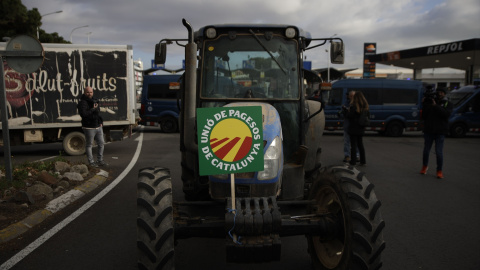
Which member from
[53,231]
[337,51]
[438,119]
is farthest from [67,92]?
[438,119]

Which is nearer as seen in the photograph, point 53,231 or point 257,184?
point 257,184

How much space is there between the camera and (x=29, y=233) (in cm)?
540

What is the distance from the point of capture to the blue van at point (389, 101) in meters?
19.8

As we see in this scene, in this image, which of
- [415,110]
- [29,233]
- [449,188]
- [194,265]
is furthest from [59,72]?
[415,110]

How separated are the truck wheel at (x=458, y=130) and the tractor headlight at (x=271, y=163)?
61.2ft

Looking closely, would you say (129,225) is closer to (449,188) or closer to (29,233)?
(29,233)

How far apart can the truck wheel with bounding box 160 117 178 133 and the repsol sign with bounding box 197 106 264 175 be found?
17805mm

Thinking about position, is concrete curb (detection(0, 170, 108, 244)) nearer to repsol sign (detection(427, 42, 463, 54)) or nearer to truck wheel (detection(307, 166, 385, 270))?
truck wheel (detection(307, 166, 385, 270))

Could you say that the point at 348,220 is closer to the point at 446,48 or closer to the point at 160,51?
the point at 160,51

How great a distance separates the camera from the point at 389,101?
19.9 meters

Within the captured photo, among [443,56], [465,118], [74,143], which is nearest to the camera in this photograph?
[74,143]

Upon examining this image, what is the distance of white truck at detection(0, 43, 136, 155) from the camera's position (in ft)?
40.1

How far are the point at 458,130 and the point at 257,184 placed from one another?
19.0m

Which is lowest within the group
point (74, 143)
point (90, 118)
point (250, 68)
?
point (74, 143)
